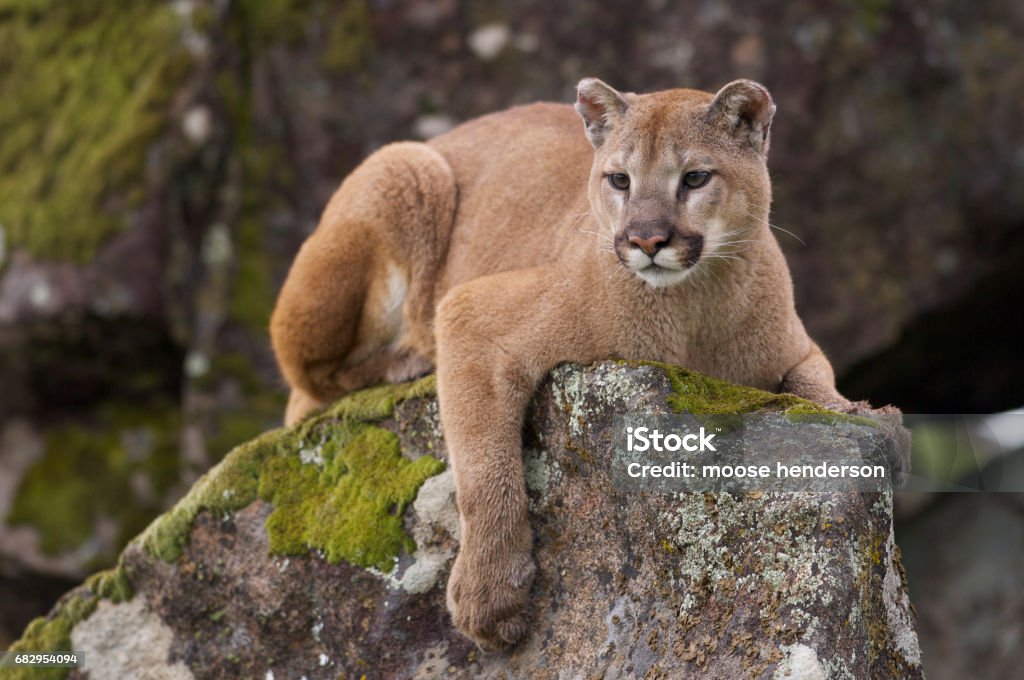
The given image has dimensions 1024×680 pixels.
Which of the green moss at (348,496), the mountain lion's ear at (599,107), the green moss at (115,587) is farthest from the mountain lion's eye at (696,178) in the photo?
the green moss at (115,587)

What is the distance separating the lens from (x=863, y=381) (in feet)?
36.0

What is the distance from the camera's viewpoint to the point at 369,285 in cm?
732

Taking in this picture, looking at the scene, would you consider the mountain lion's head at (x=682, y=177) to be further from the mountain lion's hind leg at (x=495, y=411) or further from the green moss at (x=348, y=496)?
the green moss at (x=348, y=496)

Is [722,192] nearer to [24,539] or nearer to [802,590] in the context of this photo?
[802,590]

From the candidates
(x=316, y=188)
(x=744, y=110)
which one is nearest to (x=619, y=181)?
(x=744, y=110)

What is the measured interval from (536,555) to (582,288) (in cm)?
136

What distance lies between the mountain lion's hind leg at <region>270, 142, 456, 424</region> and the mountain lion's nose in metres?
2.18

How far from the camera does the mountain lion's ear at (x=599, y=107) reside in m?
6.06

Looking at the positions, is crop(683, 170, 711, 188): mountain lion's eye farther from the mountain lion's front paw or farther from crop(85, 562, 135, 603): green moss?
crop(85, 562, 135, 603): green moss

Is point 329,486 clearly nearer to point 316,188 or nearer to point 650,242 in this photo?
point 650,242

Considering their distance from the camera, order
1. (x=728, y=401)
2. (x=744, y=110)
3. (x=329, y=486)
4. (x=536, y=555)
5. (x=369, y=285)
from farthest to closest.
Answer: (x=369, y=285), (x=329, y=486), (x=744, y=110), (x=536, y=555), (x=728, y=401)

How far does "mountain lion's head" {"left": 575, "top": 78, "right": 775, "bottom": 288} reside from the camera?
5516mm

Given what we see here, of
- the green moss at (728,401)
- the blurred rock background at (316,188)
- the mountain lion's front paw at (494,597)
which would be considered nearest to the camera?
the green moss at (728,401)

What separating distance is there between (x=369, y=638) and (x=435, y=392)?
1326mm
